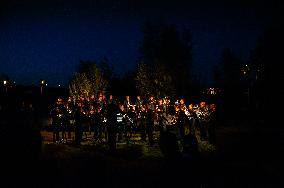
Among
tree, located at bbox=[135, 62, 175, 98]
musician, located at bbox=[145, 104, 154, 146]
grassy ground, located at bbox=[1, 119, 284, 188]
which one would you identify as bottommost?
grassy ground, located at bbox=[1, 119, 284, 188]

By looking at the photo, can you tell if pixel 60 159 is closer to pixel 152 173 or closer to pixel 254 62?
pixel 152 173

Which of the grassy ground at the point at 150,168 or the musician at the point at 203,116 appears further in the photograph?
the musician at the point at 203,116

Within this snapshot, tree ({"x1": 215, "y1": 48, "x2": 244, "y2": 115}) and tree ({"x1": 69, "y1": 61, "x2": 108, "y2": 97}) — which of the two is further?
tree ({"x1": 215, "y1": 48, "x2": 244, "y2": 115})

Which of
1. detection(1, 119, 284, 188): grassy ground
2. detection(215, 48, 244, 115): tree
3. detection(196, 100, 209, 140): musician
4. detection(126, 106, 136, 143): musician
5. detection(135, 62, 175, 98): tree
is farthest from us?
detection(215, 48, 244, 115): tree

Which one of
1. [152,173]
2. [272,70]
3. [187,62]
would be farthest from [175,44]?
[152,173]

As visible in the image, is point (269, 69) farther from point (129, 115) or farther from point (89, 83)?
point (129, 115)

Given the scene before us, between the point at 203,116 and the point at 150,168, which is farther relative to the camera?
the point at 203,116

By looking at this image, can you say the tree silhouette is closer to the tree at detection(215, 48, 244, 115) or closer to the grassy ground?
the tree at detection(215, 48, 244, 115)

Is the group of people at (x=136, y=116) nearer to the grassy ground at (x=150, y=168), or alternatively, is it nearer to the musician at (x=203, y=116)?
the musician at (x=203, y=116)

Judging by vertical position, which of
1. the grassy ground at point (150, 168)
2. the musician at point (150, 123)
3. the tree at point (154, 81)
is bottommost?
the grassy ground at point (150, 168)

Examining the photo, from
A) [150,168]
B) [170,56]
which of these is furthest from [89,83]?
[150,168]

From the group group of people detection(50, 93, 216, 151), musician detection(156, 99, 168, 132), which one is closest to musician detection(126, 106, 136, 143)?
group of people detection(50, 93, 216, 151)

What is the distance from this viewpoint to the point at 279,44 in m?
34.0

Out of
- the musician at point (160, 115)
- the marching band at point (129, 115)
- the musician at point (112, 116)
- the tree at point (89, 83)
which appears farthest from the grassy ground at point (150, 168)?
the tree at point (89, 83)
